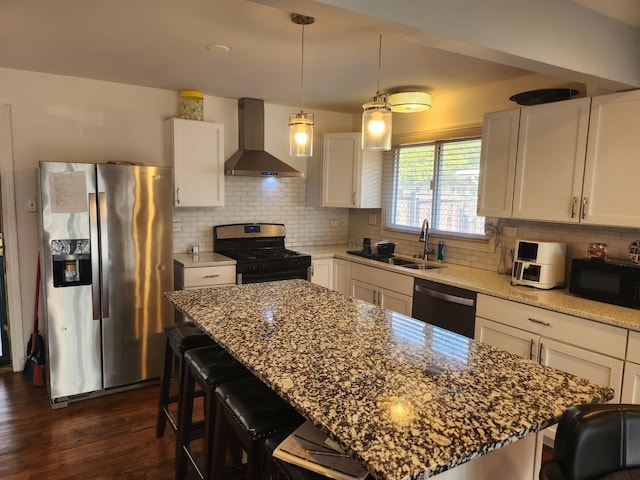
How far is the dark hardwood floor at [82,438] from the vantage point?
2.32m

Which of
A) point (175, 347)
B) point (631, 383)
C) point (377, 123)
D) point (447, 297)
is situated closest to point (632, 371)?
point (631, 383)

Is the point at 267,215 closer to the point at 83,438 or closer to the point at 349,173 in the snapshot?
the point at 349,173

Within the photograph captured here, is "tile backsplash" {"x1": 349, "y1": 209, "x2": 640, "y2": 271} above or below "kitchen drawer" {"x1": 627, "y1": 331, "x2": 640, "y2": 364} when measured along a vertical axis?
above

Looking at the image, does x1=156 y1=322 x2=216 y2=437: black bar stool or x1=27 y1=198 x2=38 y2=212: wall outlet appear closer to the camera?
x1=156 y1=322 x2=216 y2=437: black bar stool

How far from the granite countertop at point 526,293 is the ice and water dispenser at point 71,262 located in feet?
7.52

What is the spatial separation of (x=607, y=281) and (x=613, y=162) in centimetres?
69

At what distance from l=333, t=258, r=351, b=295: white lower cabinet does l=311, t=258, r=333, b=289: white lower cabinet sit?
0.14 ft

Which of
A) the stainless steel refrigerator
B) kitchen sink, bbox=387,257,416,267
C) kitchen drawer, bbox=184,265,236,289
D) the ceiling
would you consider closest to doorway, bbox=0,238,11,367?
the stainless steel refrigerator

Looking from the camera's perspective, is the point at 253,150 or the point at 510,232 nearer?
the point at 510,232

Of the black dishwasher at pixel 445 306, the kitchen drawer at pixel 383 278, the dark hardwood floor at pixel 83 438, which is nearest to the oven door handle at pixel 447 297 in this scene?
the black dishwasher at pixel 445 306

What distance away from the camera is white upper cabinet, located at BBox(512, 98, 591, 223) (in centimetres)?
258

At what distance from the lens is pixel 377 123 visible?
1.95m

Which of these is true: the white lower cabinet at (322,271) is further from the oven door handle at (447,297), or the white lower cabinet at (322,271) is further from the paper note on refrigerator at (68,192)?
the paper note on refrigerator at (68,192)

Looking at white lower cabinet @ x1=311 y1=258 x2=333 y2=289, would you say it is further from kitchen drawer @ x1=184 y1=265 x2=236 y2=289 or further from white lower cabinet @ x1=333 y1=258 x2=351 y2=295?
kitchen drawer @ x1=184 y1=265 x2=236 y2=289
